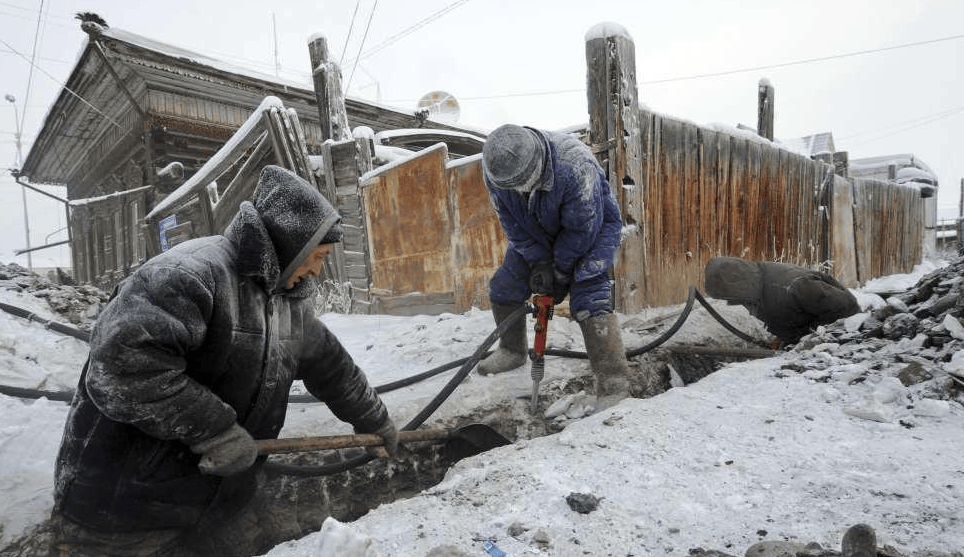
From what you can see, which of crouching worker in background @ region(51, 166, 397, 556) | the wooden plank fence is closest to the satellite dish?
the wooden plank fence

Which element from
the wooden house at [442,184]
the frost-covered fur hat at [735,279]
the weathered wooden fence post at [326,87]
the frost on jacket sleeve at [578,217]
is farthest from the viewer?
the weathered wooden fence post at [326,87]

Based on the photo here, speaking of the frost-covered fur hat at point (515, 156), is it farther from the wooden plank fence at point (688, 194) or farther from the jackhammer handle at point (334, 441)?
the wooden plank fence at point (688, 194)

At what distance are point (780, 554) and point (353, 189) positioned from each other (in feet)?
19.3

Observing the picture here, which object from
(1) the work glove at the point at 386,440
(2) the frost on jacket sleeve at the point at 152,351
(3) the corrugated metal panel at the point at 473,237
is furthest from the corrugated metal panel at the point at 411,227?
(2) the frost on jacket sleeve at the point at 152,351

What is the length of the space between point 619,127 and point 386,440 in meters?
3.10

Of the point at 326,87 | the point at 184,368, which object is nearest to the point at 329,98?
the point at 326,87

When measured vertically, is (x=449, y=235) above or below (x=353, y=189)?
below

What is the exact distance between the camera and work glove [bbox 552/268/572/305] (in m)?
3.11

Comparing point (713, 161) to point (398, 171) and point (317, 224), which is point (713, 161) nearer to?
point (398, 171)

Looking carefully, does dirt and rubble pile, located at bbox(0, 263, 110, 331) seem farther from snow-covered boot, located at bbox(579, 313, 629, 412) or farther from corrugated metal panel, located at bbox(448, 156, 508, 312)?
snow-covered boot, located at bbox(579, 313, 629, 412)

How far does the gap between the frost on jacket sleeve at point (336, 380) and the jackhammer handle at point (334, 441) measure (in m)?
0.10

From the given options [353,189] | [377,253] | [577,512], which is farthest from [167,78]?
[577,512]

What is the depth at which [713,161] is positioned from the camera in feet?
17.1

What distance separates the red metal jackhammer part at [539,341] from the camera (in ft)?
9.89
